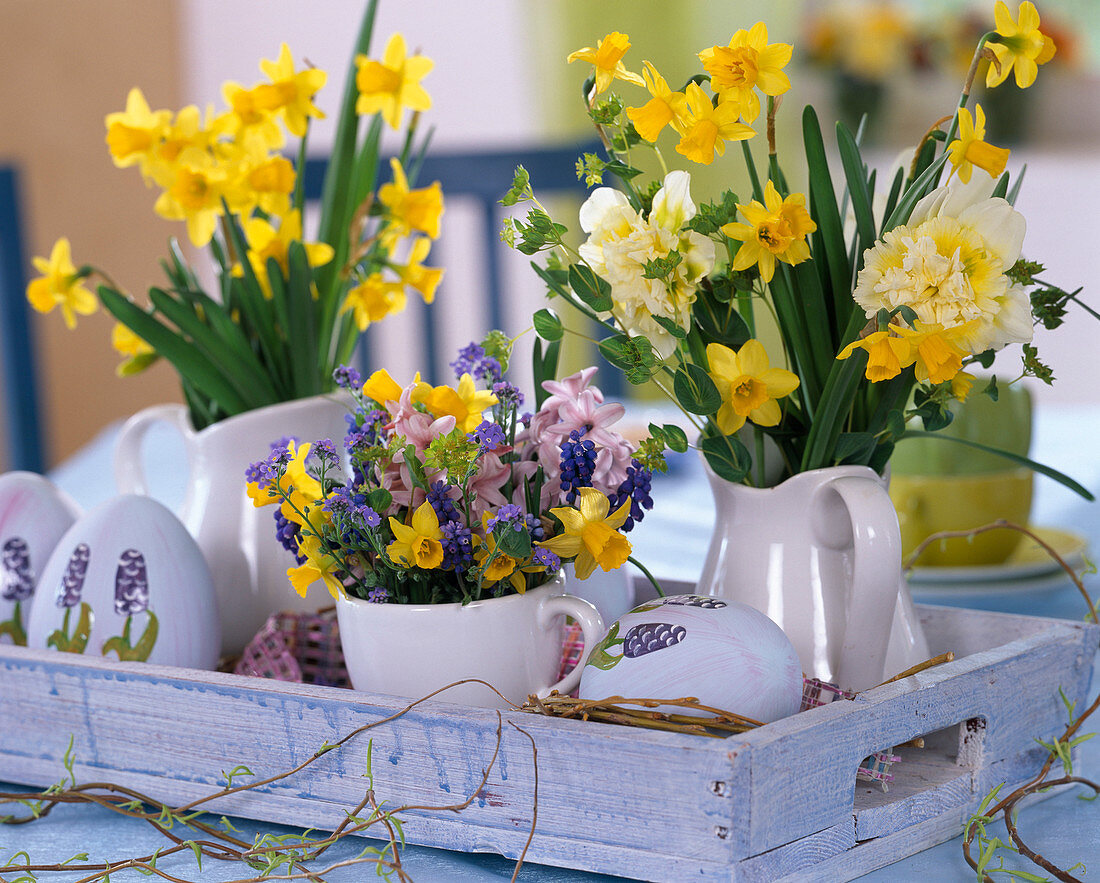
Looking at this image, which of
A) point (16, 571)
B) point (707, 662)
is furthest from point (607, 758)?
point (16, 571)

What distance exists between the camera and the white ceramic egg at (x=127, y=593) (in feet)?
2.06

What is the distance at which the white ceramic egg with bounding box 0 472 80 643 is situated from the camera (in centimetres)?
69

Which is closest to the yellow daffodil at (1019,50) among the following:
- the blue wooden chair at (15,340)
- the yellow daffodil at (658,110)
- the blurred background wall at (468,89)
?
the yellow daffodil at (658,110)

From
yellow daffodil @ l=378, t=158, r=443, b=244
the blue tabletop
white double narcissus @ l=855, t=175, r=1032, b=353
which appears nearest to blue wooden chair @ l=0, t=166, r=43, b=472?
the blue tabletop

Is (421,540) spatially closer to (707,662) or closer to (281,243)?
(707,662)

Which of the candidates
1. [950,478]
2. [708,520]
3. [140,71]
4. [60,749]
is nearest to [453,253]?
[140,71]

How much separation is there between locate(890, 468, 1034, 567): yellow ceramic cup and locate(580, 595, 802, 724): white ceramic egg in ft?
1.33

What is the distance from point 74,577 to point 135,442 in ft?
0.59

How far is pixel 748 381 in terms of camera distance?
54cm

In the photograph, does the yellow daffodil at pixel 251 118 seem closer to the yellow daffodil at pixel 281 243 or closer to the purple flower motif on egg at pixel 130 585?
the yellow daffodil at pixel 281 243

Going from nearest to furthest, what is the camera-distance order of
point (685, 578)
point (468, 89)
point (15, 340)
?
1. point (685, 578)
2. point (15, 340)
3. point (468, 89)

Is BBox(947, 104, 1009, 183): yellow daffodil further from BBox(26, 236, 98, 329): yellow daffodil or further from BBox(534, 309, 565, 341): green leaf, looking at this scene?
BBox(26, 236, 98, 329): yellow daffodil

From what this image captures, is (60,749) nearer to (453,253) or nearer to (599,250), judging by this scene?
(599,250)

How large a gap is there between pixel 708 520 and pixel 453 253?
256cm
